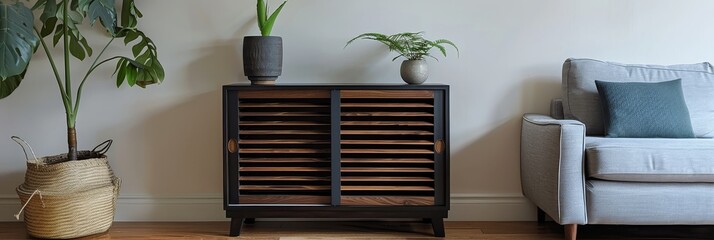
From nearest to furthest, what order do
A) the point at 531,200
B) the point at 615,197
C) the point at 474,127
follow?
the point at 615,197 → the point at 531,200 → the point at 474,127

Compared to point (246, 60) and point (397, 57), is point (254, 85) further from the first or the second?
point (397, 57)

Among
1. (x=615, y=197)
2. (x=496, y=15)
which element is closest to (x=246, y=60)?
(x=496, y=15)

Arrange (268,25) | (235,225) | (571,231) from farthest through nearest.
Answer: (268,25) → (235,225) → (571,231)

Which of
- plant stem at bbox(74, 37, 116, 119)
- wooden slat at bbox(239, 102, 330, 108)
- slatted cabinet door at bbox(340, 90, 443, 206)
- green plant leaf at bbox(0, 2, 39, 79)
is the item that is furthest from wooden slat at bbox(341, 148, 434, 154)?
green plant leaf at bbox(0, 2, 39, 79)

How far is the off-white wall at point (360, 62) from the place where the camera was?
119 inches

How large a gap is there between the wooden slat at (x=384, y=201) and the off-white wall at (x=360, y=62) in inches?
17.9

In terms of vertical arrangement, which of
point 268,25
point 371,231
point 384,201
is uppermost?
point 268,25

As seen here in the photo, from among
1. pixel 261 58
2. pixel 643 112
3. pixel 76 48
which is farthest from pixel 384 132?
pixel 76 48

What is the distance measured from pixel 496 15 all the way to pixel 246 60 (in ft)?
3.74

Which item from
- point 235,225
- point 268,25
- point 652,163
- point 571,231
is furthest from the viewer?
point 268,25

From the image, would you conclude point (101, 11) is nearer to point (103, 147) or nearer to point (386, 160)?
point (103, 147)

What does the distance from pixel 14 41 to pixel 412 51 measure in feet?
5.01

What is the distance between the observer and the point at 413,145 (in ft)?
8.95

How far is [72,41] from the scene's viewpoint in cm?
289
